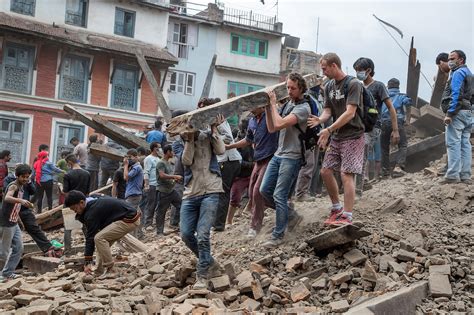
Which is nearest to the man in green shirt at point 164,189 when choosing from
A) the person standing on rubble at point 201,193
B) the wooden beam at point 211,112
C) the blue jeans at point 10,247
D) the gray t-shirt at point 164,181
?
the gray t-shirt at point 164,181

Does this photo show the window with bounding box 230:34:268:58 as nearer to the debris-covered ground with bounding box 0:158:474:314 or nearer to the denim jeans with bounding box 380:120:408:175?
the denim jeans with bounding box 380:120:408:175

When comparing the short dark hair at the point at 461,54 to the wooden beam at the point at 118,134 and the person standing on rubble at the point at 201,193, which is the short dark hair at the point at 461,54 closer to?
the person standing on rubble at the point at 201,193

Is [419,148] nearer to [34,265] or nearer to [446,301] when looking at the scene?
[446,301]

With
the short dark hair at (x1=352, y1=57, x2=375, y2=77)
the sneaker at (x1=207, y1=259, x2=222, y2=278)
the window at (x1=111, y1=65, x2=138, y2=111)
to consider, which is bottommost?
the sneaker at (x1=207, y1=259, x2=222, y2=278)

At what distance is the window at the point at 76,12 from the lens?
25.5 m

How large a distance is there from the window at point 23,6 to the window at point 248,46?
12.3m

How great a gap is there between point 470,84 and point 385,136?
216 cm

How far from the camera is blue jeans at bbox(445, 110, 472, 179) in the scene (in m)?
7.86

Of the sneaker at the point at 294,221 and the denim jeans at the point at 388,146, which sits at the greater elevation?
the denim jeans at the point at 388,146

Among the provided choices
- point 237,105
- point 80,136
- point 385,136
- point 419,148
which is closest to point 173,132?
point 237,105

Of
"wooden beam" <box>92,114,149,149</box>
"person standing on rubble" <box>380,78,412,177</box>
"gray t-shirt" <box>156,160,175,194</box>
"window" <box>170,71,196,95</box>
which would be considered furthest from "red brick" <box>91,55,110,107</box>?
"person standing on rubble" <box>380,78,412,177</box>

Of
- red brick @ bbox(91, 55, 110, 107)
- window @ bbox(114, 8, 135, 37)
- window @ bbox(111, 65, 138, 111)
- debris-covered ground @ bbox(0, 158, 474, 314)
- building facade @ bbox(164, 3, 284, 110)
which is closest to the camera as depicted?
debris-covered ground @ bbox(0, 158, 474, 314)

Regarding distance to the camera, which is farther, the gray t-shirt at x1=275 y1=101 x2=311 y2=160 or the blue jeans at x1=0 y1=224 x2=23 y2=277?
the blue jeans at x1=0 y1=224 x2=23 y2=277

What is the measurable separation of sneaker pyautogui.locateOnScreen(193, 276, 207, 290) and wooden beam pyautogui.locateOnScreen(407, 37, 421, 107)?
9115mm
